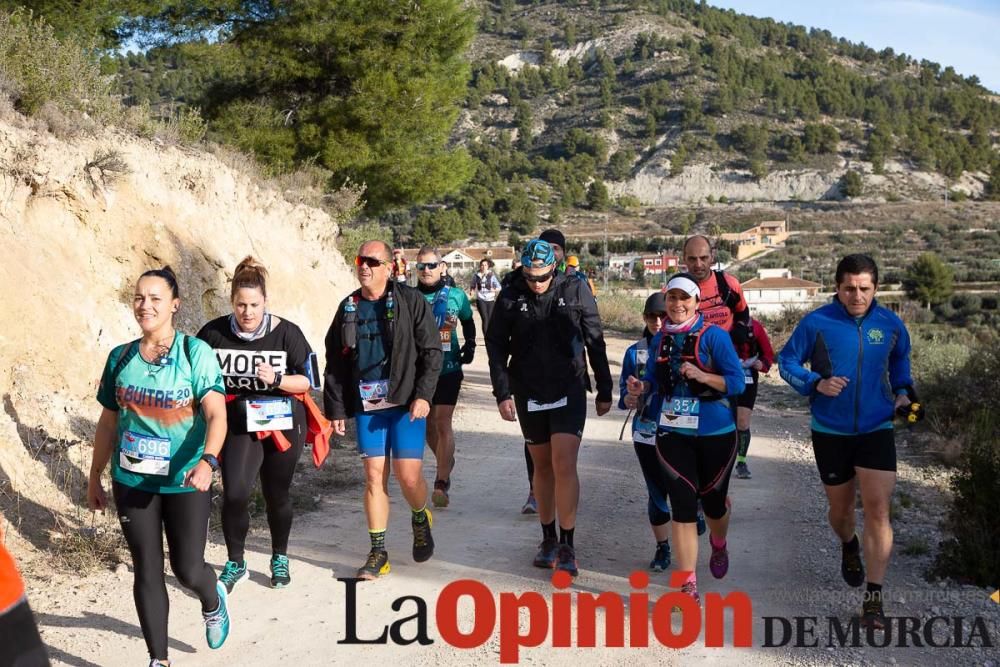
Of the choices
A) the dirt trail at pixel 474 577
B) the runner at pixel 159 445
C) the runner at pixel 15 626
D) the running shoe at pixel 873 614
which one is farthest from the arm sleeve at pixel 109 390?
the running shoe at pixel 873 614

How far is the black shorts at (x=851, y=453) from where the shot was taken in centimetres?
530

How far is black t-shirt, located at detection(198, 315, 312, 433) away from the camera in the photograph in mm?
5719

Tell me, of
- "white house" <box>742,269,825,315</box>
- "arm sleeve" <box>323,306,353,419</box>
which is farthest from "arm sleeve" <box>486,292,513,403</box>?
"white house" <box>742,269,825,315</box>

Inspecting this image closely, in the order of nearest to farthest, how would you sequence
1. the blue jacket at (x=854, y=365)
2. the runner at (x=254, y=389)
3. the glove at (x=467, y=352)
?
the blue jacket at (x=854, y=365) → the runner at (x=254, y=389) → the glove at (x=467, y=352)

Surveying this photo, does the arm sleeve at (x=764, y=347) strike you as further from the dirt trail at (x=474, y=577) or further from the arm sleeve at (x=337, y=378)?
the arm sleeve at (x=337, y=378)

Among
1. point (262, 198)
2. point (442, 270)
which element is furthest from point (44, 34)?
point (442, 270)

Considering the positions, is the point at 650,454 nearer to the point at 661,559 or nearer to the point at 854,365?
the point at 661,559

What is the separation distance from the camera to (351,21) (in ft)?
63.1

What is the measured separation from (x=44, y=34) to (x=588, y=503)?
916 cm

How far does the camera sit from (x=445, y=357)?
832 cm

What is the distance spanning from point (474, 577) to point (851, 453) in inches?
100

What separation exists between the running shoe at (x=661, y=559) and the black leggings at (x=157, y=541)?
316 cm

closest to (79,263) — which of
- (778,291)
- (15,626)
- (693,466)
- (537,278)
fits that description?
(537,278)

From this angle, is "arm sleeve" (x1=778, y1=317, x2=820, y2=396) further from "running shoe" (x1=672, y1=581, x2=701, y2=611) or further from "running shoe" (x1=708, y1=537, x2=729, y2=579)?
"running shoe" (x1=672, y1=581, x2=701, y2=611)
